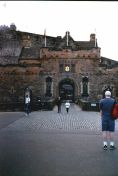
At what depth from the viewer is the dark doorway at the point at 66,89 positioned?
5774 cm

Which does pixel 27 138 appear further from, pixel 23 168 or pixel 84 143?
pixel 23 168

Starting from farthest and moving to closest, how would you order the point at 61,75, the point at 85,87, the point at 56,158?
the point at 61,75 < the point at 85,87 < the point at 56,158

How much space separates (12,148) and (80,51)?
4780 centimetres

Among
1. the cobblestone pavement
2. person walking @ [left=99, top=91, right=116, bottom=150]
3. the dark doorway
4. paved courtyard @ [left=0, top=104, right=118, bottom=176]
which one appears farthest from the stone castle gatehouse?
person walking @ [left=99, top=91, right=116, bottom=150]

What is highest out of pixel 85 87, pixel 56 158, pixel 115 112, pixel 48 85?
pixel 48 85

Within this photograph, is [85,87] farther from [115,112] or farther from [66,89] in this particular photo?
[115,112]

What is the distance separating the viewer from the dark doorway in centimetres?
5774

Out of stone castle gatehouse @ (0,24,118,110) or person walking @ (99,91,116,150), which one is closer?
person walking @ (99,91,116,150)

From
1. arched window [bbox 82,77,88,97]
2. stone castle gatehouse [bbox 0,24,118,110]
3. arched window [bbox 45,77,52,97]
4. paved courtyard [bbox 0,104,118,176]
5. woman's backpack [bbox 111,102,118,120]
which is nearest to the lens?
paved courtyard [bbox 0,104,118,176]

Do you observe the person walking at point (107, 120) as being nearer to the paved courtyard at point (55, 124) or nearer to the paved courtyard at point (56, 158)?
the paved courtyard at point (56, 158)

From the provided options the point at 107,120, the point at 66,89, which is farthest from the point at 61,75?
the point at 107,120

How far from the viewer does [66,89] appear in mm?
60594

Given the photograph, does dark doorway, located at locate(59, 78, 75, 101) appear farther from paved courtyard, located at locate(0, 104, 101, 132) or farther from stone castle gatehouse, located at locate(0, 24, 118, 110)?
paved courtyard, located at locate(0, 104, 101, 132)

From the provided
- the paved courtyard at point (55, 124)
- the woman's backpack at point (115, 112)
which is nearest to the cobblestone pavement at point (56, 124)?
the paved courtyard at point (55, 124)
